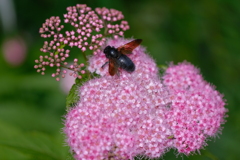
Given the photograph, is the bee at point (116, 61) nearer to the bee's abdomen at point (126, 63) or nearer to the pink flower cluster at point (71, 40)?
the bee's abdomen at point (126, 63)

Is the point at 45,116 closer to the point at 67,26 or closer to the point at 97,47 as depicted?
the point at 67,26

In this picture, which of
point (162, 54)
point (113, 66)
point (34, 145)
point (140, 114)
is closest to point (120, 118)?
point (140, 114)

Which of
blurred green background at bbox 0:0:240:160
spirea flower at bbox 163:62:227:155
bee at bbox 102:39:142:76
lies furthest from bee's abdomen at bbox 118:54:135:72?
blurred green background at bbox 0:0:240:160

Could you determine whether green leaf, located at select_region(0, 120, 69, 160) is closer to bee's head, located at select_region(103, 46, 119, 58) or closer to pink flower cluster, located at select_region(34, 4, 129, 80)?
pink flower cluster, located at select_region(34, 4, 129, 80)

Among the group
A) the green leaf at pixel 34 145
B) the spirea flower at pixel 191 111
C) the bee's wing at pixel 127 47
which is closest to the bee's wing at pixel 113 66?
the bee's wing at pixel 127 47

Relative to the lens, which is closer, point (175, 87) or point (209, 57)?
point (175, 87)

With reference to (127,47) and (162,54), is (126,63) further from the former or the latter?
(162,54)

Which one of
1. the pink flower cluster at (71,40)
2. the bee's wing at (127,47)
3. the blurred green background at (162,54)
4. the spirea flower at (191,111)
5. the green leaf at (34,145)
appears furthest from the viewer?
the blurred green background at (162,54)

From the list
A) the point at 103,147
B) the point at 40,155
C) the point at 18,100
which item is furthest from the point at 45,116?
the point at 103,147
